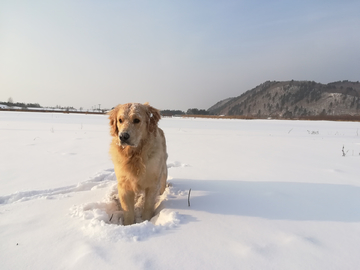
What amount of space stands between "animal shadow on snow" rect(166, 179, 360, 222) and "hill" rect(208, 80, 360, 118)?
3670 inches

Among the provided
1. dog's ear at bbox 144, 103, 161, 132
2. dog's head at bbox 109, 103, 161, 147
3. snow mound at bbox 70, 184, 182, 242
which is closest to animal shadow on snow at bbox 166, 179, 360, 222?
snow mound at bbox 70, 184, 182, 242

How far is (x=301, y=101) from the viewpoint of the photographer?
9562 cm

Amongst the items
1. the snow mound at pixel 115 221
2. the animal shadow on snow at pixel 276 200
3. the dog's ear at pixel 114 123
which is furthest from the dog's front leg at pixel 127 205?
the dog's ear at pixel 114 123

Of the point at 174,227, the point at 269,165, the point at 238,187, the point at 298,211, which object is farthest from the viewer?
the point at 269,165

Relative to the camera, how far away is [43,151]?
5.96 metres

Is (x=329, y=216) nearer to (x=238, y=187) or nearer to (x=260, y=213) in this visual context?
(x=260, y=213)

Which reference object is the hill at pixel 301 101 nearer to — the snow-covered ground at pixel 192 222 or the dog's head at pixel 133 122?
the snow-covered ground at pixel 192 222

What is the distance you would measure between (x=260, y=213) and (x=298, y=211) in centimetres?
49

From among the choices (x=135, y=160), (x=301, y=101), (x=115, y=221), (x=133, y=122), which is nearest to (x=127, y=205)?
(x=115, y=221)

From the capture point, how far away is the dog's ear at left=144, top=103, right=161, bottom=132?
3109 millimetres

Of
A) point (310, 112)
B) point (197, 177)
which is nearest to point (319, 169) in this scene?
point (197, 177)

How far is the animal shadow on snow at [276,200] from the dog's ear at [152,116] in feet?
4.01

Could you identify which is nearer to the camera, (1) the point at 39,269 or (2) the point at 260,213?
(1) the point at 39,269

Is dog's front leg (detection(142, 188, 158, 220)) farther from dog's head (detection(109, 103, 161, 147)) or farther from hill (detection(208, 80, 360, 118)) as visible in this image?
hill (detection(208, 80, 360, 118))
